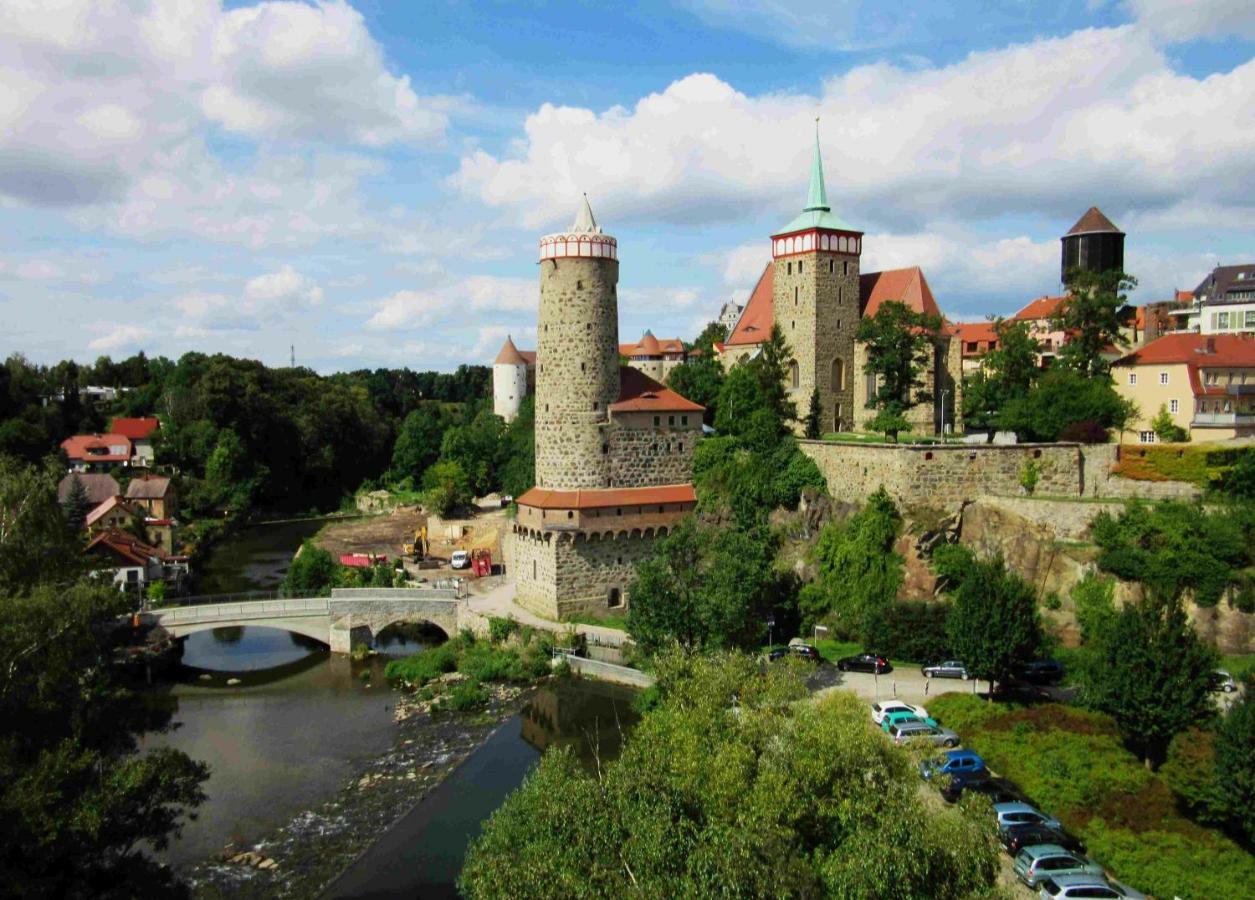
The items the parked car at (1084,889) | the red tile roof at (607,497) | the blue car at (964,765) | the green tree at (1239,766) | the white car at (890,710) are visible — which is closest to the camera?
the parked car at (1084,889)

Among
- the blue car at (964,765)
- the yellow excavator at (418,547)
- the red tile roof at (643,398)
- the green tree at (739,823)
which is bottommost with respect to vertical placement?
the blue car at (964,765)

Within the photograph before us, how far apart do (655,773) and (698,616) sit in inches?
497

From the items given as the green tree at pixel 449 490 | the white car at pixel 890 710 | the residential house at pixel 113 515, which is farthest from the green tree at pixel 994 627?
the residential house at pixel 113 515

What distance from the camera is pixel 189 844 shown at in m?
21.1

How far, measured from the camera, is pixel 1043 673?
83.6ft

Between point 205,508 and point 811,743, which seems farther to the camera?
point 205,508

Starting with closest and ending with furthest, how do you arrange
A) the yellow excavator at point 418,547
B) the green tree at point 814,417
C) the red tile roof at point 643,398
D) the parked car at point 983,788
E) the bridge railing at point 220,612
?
the parked car at point 983,788 → the bridge railing at point 220,612 → the red tile roof at point 643,398 → the green tree at point 814,417 → the yellow excavator at point 418,547

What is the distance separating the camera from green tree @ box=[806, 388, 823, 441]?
130 feet

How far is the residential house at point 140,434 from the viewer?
7062 centimetres

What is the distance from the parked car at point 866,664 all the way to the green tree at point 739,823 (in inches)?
424

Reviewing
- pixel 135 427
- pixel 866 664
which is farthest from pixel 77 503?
pixel 866 664

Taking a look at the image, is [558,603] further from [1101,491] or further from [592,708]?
[1101,491]

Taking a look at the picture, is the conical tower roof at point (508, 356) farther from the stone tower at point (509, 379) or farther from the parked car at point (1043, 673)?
the parked car at point (1043, 673)

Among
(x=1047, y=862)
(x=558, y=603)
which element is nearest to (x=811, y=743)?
(x=1047, y=862)
